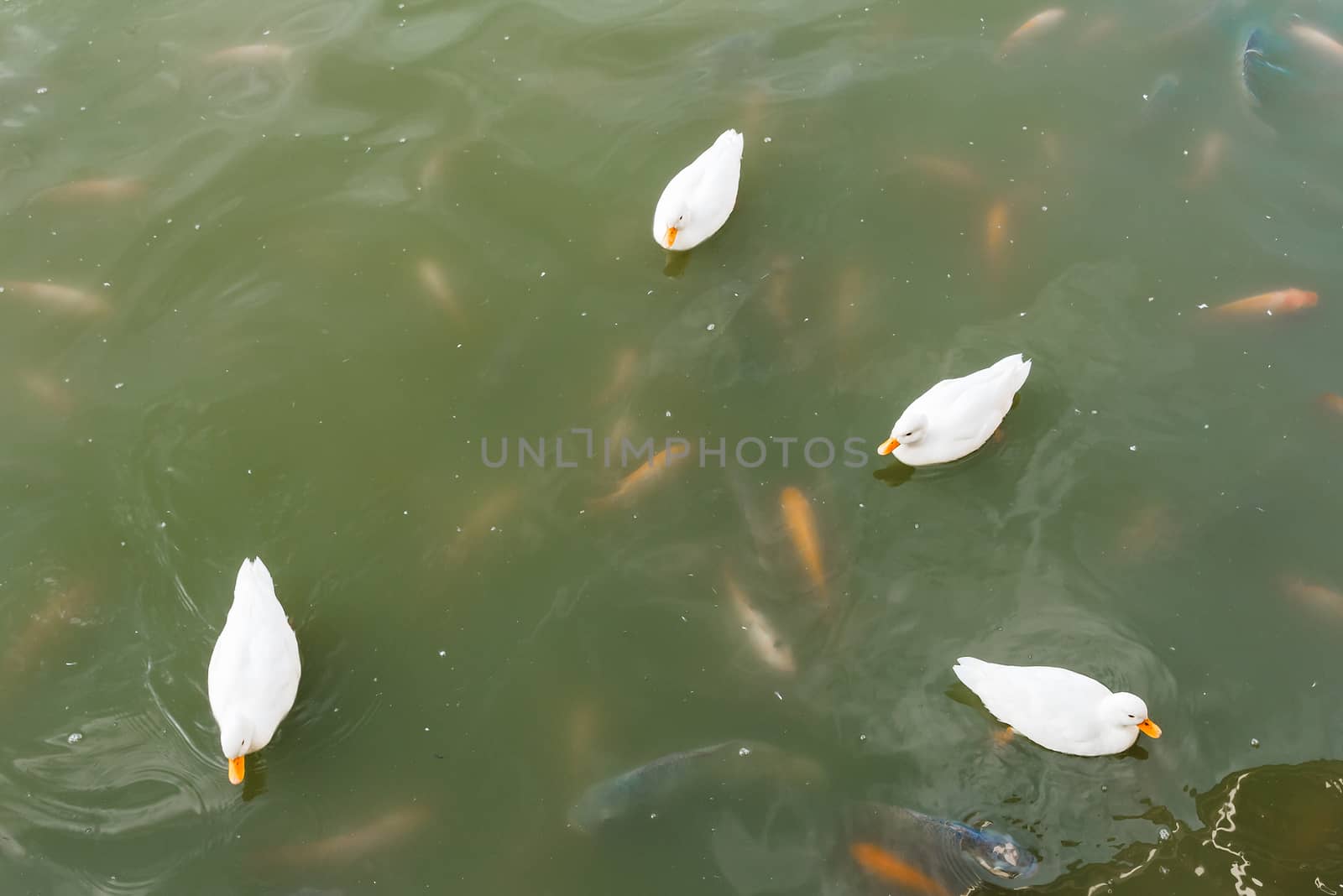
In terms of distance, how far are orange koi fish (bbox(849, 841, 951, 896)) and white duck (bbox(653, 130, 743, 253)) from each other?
2848 millimetres

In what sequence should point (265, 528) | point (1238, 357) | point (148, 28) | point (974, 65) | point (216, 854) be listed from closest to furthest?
point (216, 854) < point (265, 528) < point (1238, 357) < point (974, 65) < point (148, 28)

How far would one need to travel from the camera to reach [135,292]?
5.03m

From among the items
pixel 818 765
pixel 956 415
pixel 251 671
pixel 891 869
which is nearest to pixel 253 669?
pixel 251 671

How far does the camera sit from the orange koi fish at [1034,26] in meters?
5.67

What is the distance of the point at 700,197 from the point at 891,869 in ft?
10.1

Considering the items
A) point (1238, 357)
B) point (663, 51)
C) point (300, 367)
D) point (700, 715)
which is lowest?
point (700, 715)

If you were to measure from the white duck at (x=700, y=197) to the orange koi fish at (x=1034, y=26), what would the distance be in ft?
6.24

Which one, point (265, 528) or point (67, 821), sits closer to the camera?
point (67, 821)

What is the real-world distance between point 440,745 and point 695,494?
4.87 ft

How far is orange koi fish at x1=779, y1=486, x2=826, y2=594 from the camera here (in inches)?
165

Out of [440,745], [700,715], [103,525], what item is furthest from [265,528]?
[700,715]

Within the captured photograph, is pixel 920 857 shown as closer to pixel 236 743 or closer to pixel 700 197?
pixel 236 743

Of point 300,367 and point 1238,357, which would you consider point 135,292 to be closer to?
point 300,367

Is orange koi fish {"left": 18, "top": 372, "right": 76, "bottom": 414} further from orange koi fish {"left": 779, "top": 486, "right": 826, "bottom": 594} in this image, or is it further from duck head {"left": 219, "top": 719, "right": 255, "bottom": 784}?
orange koi fish {"left": 779, "top": 486, "right": 826, "bottom": 594}
